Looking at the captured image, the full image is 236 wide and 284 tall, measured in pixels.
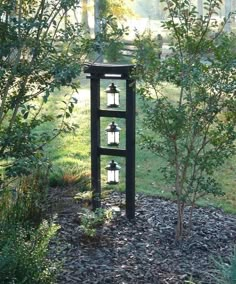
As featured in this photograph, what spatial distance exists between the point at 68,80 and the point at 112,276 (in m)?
1.32

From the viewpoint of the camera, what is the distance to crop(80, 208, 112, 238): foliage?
13.9ft

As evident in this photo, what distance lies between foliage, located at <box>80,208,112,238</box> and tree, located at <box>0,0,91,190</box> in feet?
2.81

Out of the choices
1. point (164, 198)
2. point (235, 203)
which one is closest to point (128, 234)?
point (164, 198)

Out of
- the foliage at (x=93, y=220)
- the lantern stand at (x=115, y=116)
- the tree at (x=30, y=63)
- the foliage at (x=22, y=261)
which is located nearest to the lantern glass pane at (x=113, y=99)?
the lantern stand at (x=115, y=116)

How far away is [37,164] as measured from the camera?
11.3 feet

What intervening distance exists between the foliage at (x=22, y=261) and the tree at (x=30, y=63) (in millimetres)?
392

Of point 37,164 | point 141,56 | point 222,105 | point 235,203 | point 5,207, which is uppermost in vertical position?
point 141,56

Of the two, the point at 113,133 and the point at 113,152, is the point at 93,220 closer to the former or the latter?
the point at 113,152

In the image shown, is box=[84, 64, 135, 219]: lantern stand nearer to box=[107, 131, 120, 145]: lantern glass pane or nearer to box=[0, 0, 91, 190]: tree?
box=[107, 131, 120, 145]: lantern glass pane

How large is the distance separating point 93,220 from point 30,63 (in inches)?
56.6

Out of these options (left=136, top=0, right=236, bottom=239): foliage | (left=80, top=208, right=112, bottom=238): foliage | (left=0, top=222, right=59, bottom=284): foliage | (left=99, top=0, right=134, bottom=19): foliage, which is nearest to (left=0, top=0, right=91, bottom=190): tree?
(left=0, top=222, right=59, bottom=284): foliage

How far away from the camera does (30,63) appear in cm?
348

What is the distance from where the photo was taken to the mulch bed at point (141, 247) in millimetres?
3740

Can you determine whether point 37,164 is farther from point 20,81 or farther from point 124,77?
point 124,77
